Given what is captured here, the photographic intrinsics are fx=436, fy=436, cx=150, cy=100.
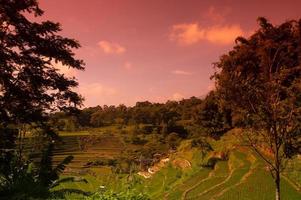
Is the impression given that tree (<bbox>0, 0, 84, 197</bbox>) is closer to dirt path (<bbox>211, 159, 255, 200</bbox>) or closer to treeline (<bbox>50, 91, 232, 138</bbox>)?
dirt path (<bbox>211, 159, 255, 200</bbox>)

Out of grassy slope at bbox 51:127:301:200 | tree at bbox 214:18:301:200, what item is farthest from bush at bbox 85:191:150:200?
tree at bbox 214:18:301:200

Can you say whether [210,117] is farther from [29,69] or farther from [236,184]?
[29,69]

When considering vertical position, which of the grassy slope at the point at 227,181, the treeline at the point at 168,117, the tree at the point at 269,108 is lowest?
the grassy slope at the point at 227,181

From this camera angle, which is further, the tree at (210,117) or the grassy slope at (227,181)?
the tree at (210,117)

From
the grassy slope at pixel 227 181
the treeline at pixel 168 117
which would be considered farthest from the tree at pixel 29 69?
the treeline at pixel 168 117

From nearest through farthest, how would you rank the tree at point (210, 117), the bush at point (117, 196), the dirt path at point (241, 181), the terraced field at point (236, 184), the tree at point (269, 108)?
the bush at point (117, 196) < the tree at point (269, 108) < the terraced field at point (236, 184) < the dirt path at point (241, 181) < the tree at point (210, 117)

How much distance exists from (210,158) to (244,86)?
1567 cm

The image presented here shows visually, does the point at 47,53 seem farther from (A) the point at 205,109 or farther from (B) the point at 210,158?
(A) the point at 205,109

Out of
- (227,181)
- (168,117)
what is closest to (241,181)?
(227,181)

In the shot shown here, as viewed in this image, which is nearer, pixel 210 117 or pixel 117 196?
pixel 117 196

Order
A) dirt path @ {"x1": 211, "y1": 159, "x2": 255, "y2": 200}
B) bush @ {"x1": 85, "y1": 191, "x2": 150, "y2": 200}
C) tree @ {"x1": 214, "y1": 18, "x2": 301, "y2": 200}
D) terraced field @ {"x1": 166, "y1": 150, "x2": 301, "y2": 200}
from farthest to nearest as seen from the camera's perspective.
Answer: dirt path @ {"x1": 211, "y1": 159, "x2": 255, "y2": 200} < terraced field @ {"x1": 166, "y1": 150, "x2": 301, "y2": 200} < tree @ {"x1": 214, "y1": 18, "x2": 301, "y2": 200} < bush @ {"x1": 85, "y1": 191, "x2": 150, "y2": 200}

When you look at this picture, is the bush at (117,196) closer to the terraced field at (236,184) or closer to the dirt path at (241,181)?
the terraced field at (236,184)

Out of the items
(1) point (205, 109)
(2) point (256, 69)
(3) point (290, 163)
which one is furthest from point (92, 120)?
(3) point (290, 163)

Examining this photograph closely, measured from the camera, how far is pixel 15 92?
56.7 ft
